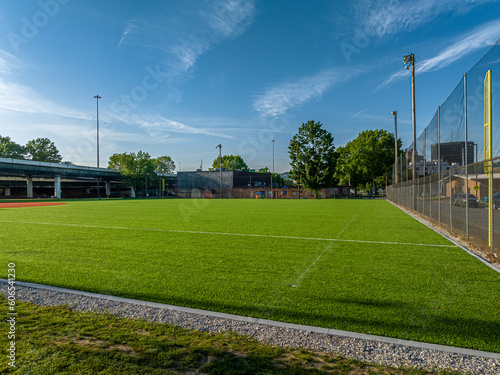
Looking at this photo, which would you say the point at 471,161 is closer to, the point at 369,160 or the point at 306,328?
the point at 306,328

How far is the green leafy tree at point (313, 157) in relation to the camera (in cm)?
6134

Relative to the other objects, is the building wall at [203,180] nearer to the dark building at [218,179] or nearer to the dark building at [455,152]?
the dark building at [218,179]

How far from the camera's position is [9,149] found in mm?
Result: 93438

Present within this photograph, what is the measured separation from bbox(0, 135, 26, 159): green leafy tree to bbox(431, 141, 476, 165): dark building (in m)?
111

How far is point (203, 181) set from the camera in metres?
82.1

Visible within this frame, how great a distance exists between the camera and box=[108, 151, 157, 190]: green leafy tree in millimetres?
78812

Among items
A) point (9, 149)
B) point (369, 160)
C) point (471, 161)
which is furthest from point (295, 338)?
point (9, 149)

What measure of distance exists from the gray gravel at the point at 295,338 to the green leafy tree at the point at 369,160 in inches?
2849

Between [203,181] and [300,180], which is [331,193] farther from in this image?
[203,181]

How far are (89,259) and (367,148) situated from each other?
76029 millimetres

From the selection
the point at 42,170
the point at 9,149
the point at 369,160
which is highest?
the point at 9,149

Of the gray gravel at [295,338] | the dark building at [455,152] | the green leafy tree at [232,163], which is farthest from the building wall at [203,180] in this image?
the gray gravel at [295,338]

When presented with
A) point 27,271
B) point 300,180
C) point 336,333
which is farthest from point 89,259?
point 300,180

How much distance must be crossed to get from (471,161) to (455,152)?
185 cm
